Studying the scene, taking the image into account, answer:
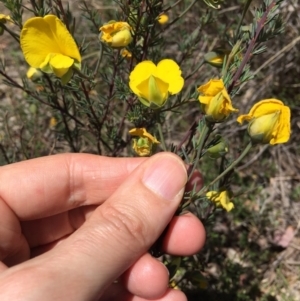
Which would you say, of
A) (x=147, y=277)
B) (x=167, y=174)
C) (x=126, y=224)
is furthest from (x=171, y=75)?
(x=147, y=277)

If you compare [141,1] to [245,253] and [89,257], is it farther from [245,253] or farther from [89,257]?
[245,253]

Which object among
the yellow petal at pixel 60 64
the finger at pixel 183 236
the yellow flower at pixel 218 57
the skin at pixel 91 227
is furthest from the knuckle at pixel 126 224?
the yellow flower at pixel 218 57

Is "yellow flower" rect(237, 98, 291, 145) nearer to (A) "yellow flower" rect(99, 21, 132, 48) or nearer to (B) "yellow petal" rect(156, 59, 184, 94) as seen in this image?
(B) "yellow petal" rect(156, 59, 184, 94)

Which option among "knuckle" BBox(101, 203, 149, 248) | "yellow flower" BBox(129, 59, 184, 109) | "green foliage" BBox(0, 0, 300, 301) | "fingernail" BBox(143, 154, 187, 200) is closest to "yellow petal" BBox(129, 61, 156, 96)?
"yellow flower" BBox(129, 59, 184, 109)

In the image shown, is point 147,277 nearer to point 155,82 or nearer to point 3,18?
point 155,82

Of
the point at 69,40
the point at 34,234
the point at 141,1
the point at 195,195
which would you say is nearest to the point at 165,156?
the point at 195,195
